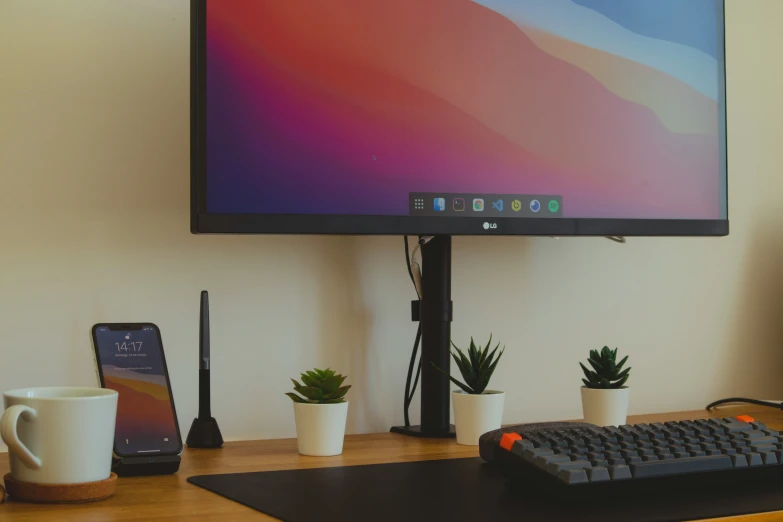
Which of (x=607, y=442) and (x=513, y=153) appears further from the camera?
(x=513, y=153)

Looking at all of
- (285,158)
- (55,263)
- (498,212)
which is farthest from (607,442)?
(55,263)

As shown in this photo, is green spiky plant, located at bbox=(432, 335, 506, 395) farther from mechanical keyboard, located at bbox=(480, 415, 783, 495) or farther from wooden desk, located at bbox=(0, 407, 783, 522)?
mechanical keyboard, located at bbox=(480, 415, 783, 495)

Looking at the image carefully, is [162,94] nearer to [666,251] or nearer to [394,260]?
[394,260]

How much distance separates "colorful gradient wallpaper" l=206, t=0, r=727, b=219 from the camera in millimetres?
1083

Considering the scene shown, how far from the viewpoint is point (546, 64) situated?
1235 mm

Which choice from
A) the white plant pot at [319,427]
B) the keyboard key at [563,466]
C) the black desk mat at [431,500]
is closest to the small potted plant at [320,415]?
the white plant pot at [319,427]

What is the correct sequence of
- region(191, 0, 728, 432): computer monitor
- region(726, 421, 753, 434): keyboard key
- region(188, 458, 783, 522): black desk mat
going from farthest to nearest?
region(191, 0, 728, 432): computer monitor → region(726, 421, 753, 434): keyboard key → region(188, 458, 783, 522): black desk mat

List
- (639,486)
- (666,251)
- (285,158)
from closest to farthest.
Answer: (639,486) → (285,158) → (666,251)

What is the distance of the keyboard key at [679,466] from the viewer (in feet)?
2.67

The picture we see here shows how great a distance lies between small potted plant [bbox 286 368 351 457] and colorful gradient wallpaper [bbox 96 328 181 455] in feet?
0.51

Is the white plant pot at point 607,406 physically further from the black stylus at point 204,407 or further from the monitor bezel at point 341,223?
the black stylus at point 204,407

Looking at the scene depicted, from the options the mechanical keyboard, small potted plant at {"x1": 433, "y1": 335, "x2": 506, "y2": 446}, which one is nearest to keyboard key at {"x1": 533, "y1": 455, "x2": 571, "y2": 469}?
the mechanical keyboard

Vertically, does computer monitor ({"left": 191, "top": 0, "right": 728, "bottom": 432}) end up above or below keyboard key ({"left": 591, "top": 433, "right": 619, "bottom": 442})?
above

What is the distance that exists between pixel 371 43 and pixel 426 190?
202 mm
